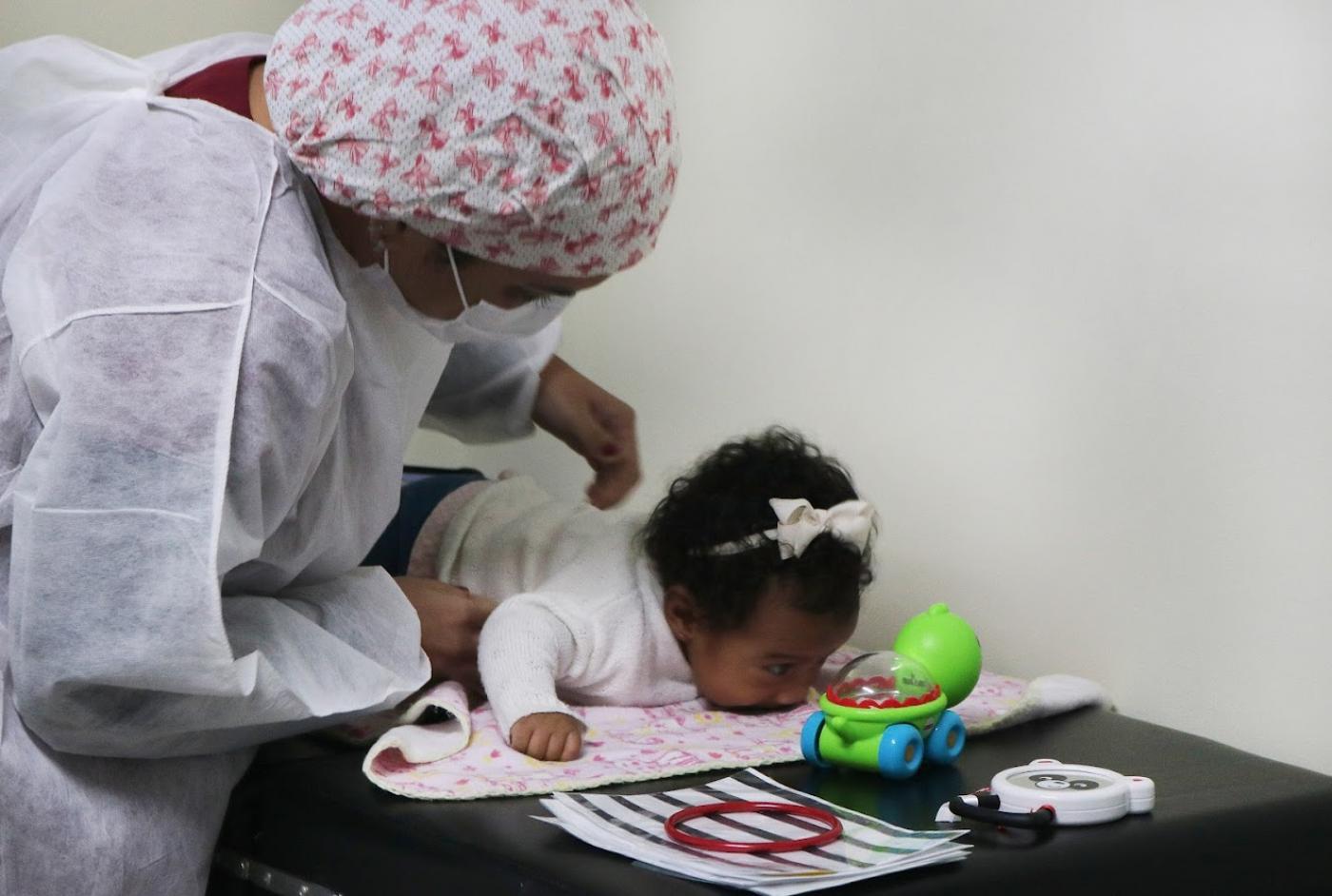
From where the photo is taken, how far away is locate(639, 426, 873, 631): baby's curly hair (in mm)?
1382

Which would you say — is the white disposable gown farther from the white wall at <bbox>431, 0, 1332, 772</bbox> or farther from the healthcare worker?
the white wall at <bbox>431, 0, 1332, 772</bbox>

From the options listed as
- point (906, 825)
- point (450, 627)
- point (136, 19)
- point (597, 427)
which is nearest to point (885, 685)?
point (906, 825)

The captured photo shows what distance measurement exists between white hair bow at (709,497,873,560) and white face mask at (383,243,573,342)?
0.29m

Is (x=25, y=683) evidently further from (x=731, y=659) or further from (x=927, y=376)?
(x=927, y=376)

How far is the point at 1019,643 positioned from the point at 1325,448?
0.40 meters

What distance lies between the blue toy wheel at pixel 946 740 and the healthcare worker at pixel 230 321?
422mm

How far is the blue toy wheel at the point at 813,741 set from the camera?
120 centimetres

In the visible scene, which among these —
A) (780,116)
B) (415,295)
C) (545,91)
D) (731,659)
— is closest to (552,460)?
(780,116)

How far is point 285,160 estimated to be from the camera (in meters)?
1.10

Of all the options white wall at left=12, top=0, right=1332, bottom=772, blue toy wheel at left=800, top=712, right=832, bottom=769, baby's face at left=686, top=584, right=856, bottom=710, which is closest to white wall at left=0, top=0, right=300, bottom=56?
white wall at left=12, top=0, right=1332, bottom=772

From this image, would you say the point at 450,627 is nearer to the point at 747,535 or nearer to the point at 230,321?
the point at 747,535

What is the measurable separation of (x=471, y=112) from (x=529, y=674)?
1.63ft

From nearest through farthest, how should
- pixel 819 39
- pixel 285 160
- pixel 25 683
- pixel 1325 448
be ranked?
pixel 25 683 < pixel 285 160 < pixel 1325 448 < pixel 819 39

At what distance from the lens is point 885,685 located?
1202 millimetres
